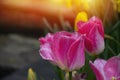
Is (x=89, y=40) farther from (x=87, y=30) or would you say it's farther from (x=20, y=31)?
(x=20, y=31)

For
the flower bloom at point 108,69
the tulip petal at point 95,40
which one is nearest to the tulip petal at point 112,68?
the flower bloom at point 108,69

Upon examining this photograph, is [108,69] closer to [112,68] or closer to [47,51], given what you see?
[112,68]

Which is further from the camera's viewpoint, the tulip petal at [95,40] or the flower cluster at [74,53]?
the tulip petal at [95,40]

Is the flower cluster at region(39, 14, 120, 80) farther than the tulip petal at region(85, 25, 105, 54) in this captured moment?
No

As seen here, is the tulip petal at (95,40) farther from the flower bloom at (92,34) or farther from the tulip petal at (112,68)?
the tulip petal at (112,68)

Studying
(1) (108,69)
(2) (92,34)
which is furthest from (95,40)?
(1) (108,69)

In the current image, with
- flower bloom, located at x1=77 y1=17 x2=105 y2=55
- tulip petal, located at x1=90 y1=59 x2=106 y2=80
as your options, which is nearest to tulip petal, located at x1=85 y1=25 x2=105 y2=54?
flower bloom, located at x1=77 y1=17 x2=105 y2=55

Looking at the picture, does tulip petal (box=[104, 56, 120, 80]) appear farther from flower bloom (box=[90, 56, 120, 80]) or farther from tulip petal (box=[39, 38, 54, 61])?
tulip petal (box=[39, 38, 54, 61])
